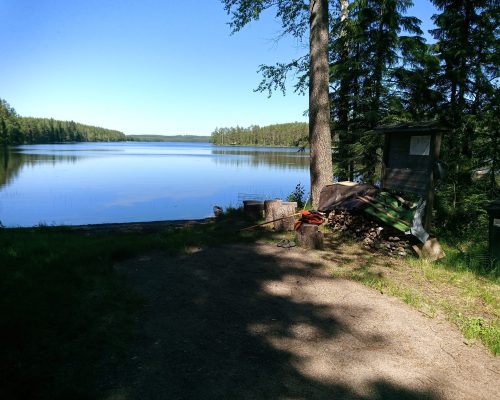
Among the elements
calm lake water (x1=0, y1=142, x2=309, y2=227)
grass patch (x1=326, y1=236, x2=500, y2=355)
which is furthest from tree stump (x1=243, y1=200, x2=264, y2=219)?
calm lake water (x1=0, y1=142, x2=309, y2=227)

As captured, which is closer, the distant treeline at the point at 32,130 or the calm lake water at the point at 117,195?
the calm lake water at the point at 117,195

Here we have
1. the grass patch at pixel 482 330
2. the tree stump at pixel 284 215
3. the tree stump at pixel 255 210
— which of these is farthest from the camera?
the tree stump at pixel 255 210

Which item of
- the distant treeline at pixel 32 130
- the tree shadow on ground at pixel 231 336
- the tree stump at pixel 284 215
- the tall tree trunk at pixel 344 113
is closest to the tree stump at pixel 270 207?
the tree stump at pixel 284 215

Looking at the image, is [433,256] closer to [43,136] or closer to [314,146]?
[314,146]

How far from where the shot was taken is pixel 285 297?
16.5ft

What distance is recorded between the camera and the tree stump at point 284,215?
8.77m

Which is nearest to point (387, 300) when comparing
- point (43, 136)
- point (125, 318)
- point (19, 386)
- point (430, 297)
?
point (430, 297)

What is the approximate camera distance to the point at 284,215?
9.02 meters

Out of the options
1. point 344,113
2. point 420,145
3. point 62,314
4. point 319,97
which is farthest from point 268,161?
point 62,314

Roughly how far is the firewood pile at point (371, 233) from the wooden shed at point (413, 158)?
0.62 metres

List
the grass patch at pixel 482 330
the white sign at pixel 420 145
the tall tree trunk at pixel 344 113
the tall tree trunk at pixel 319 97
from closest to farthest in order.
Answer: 1. the grass patch at pixel 482 330
2. the white sign at pixel 420 145
3. the tall tree trunk at pixel 319 97
4. the tall tree trunk at pixel 344 113

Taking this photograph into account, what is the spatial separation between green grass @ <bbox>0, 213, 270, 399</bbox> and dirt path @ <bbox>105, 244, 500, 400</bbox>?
0.85 feet

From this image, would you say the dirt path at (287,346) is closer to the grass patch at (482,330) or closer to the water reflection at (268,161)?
the grass patch at (482,330)

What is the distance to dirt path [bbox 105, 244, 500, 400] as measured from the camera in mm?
3062
